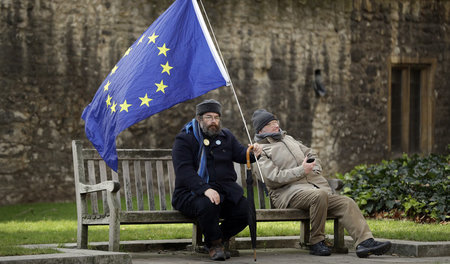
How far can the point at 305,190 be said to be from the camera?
25.6ft

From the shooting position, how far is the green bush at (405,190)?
10414mm

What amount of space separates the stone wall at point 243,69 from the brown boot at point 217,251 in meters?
7.69

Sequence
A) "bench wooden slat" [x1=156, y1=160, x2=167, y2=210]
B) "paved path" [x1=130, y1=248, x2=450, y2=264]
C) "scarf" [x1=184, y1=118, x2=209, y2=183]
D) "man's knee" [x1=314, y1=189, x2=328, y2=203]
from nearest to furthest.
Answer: "paved path" [x1=130, y1=248, x2=450, y2=264]
"scarf" [x1=184, y1=118, x2=209, y2=183]
"man's knee" [x1=314, y1=189, x2=328, y2=203]
"bench wooden slat" [x1=156, y1=160, x2=167, y2=210]

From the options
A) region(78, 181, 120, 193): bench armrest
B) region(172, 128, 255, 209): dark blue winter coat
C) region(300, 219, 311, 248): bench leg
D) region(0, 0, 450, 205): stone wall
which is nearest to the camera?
region(78, 181, 120, 193): bench armrest

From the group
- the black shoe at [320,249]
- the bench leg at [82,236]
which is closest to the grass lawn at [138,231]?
the bench leg at [82,236]

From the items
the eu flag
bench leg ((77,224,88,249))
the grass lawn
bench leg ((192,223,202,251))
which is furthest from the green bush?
bench leg ((77,224,88,249))

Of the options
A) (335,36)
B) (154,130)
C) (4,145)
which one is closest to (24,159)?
(4,145)

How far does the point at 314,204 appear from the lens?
25.2ft

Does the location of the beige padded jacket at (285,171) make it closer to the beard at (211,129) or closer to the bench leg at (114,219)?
the beard at (211,129)

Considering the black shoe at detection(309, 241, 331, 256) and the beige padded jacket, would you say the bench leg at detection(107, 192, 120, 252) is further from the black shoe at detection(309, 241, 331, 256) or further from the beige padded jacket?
the black shoe at detection(309, 241, 331, 256)

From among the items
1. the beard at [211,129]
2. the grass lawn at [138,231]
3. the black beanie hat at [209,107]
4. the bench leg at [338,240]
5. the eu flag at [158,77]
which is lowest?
the grass lawn at [138,231]

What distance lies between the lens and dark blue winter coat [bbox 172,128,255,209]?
287 inches

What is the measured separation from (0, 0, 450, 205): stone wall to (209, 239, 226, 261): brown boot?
769cm

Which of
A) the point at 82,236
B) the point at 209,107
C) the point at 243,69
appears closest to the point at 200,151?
the point at 209,107
